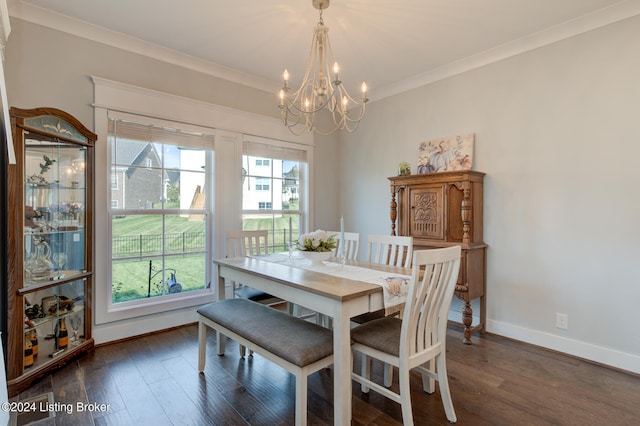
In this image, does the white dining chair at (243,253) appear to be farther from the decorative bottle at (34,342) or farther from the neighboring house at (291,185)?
the decorative bottle at (34,342)

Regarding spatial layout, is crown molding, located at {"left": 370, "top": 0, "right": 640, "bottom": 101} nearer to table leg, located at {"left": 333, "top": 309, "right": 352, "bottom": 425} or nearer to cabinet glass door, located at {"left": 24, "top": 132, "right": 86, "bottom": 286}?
table leg, located at {"left": 333, "top": 309, "right": 352, "bottom": 425}

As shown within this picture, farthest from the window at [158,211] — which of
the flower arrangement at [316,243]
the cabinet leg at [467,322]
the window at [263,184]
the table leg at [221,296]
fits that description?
the cabinet leg at [467,322]

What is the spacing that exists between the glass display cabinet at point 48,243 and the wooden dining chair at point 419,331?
2231mm

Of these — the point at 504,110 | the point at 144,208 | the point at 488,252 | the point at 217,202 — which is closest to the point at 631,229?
the point at 488,252

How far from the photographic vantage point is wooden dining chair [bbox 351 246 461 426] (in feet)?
5.50

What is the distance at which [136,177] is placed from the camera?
3107 mm

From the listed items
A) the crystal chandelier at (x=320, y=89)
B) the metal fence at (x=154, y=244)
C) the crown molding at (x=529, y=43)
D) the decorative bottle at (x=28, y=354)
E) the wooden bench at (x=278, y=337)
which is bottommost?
the decorative bottle at (x=28, y=354)

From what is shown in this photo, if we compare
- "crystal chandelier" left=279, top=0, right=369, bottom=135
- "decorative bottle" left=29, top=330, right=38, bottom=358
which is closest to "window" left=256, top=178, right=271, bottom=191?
"crystal chandelier" left=279, top=0, right=369, bottom=135

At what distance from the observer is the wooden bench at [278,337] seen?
1.67 metres

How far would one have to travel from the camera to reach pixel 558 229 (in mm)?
2789

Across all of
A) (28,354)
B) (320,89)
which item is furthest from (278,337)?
(28,354)

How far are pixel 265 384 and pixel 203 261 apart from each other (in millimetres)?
1709

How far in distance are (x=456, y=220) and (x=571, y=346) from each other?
1391 millimetres

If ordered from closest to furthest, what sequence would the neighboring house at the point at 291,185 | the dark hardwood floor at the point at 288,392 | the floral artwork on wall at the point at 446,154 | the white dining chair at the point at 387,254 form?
the dark hardwood floor at the point at 288,392, the white dining chair at the point at 387,254, the floral artwork on wall at the point at 446,154, the neighboring house at the point at 291,185
